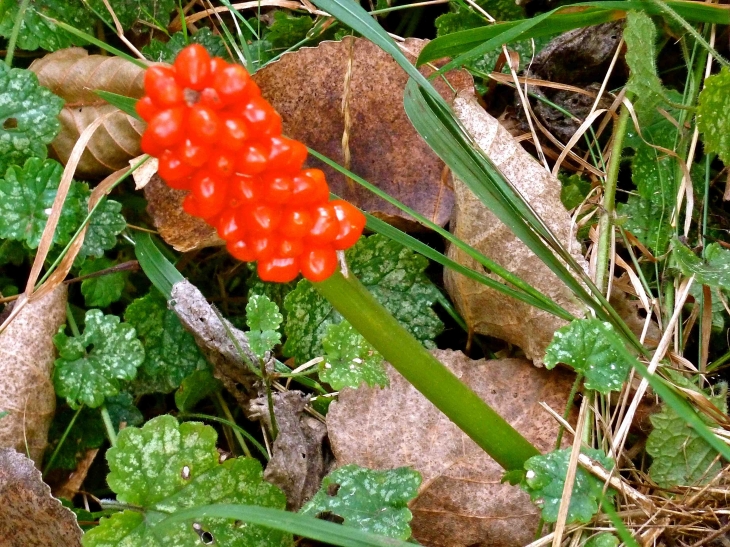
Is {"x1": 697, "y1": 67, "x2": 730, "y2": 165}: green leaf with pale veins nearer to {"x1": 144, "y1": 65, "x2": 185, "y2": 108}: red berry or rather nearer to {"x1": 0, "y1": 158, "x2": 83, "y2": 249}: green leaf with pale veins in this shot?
{"x1": 144, "y1": 65, "x2": 185, "y2": 108}: red berry

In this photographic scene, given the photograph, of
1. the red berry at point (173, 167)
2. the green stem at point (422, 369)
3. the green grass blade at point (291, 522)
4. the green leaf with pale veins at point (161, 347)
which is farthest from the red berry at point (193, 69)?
the green leaf with pale veins at point (161, 347)

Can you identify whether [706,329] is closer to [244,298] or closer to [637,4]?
[637,4]

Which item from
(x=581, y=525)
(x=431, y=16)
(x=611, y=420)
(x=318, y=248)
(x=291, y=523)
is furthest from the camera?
(x=431, y=16)

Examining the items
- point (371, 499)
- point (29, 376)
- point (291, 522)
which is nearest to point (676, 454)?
point (371, 499)

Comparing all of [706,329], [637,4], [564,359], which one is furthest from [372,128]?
[706,329]

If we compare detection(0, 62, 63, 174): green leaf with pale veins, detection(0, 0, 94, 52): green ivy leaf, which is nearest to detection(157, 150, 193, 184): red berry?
detection(0, 62, 63, 174): green leaf with pale veins

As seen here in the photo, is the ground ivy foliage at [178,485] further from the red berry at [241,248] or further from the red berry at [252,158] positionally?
the red berry at [252,158]
